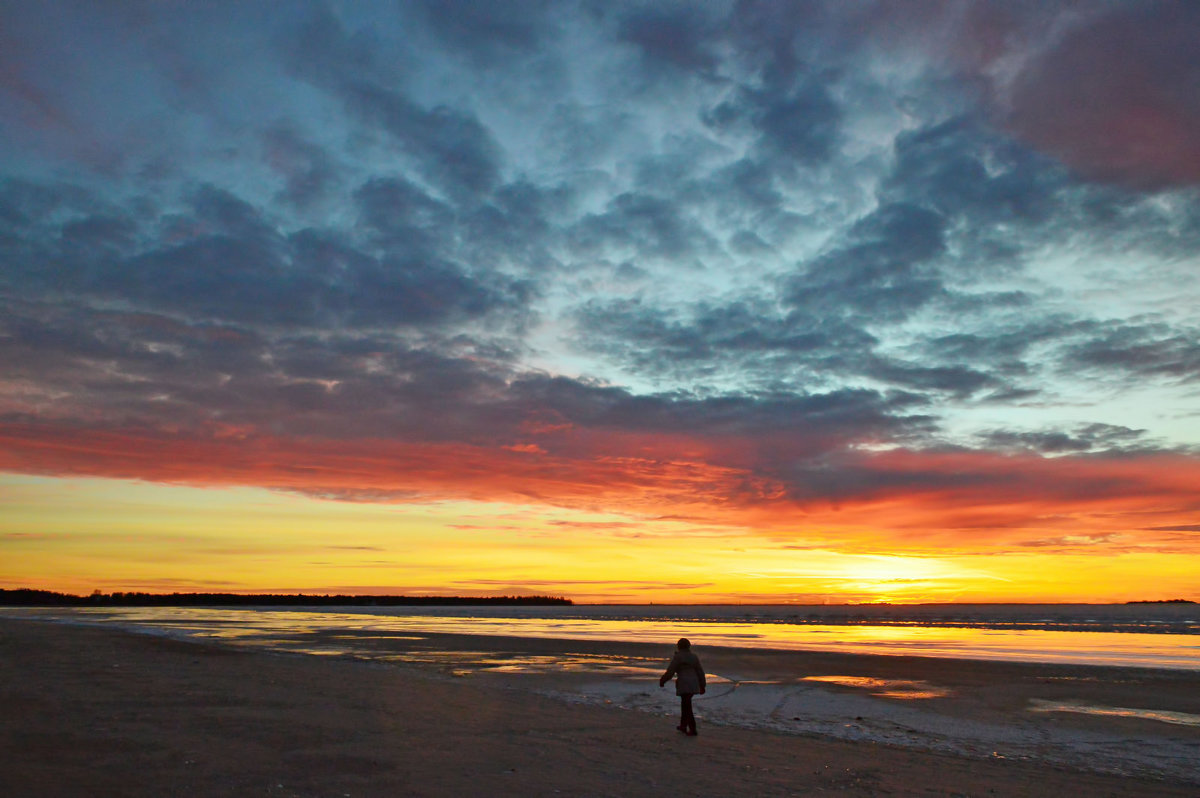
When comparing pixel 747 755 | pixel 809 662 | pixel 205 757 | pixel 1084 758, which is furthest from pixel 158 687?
pixel 809 662

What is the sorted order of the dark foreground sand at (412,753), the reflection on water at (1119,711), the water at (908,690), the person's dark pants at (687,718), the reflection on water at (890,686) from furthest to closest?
the reflection on water at (890,686) → the reflection on water at (1119,711) → the water at (908,690) → the person's dark pants at (687,718) → the dark foreground sand at (412,753)

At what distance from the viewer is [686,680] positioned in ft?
58.7

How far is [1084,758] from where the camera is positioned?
16.2 m

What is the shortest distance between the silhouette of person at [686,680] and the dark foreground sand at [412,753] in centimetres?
43

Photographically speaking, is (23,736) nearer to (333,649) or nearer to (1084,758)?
(1084,758)

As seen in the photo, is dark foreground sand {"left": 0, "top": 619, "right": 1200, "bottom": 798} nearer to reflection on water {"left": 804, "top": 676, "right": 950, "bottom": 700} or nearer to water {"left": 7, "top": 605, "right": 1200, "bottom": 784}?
water {"left": 7, "top": 605, "right": 1200, "bottom": 784}

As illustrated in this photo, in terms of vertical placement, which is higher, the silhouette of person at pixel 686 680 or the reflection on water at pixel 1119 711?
the silhouette of person at pixel 686 680

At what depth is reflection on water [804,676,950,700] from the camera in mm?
25734

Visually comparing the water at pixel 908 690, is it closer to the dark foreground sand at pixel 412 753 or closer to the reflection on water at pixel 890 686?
the reflection on water at pixel 890 686

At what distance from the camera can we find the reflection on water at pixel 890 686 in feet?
84.4

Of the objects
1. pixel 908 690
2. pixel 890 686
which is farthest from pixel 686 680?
pixel 890 686

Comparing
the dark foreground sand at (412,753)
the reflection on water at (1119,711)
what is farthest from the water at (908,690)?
the dark foreground sand at (412,753)

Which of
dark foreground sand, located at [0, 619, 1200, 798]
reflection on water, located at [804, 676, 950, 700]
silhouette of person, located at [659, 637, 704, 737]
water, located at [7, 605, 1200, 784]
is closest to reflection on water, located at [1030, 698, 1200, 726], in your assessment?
water, located at [7, 605, 1200, 784]

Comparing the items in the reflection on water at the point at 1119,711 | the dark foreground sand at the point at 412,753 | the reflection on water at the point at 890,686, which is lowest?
the reflection on water at the point at 890,686
